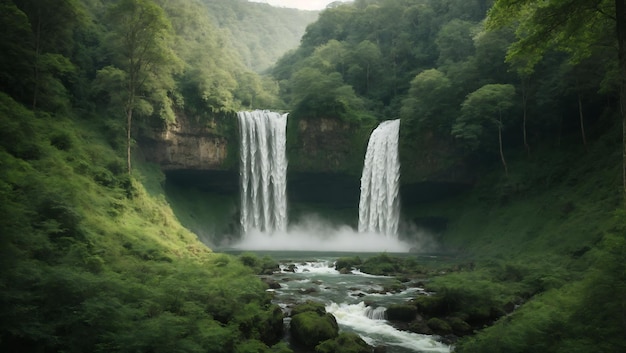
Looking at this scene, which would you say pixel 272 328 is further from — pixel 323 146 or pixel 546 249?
pixel 323 146

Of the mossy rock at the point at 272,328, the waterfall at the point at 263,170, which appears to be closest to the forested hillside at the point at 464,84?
the waterfall at the point at 263,170

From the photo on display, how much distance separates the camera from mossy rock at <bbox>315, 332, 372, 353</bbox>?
10.0 m

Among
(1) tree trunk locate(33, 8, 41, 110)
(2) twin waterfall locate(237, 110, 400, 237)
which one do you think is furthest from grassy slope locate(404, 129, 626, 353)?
(1) tree trunk locate(33, 8, 41, 110)

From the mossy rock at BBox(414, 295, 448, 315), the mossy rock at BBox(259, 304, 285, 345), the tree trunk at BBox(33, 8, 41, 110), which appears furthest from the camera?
the tree trunk at BBox(33, 8, 41, 110)

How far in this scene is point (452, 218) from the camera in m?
35.2

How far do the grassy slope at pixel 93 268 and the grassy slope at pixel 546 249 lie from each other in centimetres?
609

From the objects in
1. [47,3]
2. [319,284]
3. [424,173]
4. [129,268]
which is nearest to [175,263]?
[129,268]

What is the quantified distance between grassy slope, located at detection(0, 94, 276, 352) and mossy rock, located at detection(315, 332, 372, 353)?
1678mm

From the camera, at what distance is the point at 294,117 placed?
3962 centimetres

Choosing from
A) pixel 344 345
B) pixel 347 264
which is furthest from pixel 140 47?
pixel 344 345

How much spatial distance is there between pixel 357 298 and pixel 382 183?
20869 millimetres

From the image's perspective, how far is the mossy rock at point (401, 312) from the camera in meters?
13.3

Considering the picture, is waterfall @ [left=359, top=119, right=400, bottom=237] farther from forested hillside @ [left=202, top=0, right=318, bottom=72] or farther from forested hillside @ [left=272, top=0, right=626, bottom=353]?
forested hillside @ [left=202, top=0, right=318, bottom=72]

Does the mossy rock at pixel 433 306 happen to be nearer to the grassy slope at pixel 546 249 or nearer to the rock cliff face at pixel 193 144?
the grassy slope at pixel 546 249
